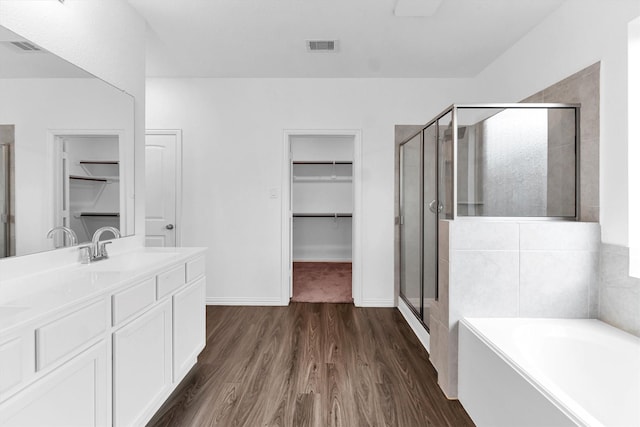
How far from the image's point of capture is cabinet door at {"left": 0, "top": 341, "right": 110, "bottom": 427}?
1.03m

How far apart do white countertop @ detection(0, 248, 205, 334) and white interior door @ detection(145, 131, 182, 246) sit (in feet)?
6.01

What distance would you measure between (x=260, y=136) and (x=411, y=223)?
1.91m

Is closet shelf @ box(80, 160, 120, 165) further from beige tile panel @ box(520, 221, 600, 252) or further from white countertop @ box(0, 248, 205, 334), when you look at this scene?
beige tile panel @ box(520, 221, 600, 252)

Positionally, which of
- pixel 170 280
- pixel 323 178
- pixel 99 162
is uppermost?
pixel 323 178

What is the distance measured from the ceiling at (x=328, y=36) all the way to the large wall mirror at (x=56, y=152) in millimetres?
909

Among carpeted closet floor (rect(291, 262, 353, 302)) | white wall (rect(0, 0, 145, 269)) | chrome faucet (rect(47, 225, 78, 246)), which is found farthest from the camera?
carpeted closet floor (rect(291, 262, 353, 302))

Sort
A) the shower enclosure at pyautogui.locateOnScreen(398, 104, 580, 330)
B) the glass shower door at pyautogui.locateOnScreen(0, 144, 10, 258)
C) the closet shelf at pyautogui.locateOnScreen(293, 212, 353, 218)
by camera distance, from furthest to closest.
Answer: the closet shelf at pyautogui.locateOnScreen(293, 212, 353, 218) → the shower enclosure at pyautogui.locateOnScreen(398, 104, 580, 330) → the glass shower door at pyautogui.locateOnScreen(0, 144, 10, 258)

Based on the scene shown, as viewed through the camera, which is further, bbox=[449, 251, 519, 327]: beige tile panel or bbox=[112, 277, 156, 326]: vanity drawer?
bbox=[449, 251, 519, 327]: beige tile panel

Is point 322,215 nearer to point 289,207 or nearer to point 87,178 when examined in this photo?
point 289,207

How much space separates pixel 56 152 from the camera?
1.78 meters

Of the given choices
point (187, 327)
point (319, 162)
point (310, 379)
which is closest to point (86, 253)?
point (187, 327)

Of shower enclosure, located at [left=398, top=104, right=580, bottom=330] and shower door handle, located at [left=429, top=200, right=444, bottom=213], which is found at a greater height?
→ shower enclosure, located at [left=398, top=104, right=580, bottom=330]

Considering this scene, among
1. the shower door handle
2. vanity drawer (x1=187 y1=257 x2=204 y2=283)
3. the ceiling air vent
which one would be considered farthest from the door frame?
the ceiling air vent

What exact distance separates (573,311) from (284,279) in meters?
2.66
